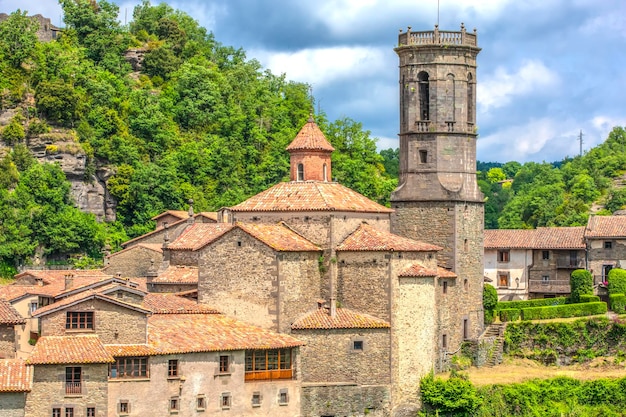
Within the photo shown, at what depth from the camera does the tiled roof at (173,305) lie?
5919cm

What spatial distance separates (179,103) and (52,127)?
55.1ft

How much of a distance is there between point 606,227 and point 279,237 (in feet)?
96.1

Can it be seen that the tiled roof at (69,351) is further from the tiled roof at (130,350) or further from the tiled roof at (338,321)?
the tiled roof at (338,321)

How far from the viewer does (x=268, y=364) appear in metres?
58.5

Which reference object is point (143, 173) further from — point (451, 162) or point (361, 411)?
point (361, 411)

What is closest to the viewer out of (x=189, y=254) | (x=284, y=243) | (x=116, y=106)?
(x=284, y=243)

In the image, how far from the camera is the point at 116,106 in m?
110

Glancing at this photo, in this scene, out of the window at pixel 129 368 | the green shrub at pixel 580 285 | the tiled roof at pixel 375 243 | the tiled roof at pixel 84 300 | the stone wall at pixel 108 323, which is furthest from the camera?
the green shrub at pixel 580 285

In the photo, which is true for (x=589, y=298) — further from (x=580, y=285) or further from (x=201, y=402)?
(x=201, y=402)

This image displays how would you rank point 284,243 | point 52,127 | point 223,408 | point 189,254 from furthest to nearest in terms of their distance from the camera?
point 52,127, point 189,254, point 284,243, point 223,408

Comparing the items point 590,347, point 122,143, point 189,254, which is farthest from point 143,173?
point 590,347

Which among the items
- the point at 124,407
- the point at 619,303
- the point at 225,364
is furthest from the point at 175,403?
the point at 619,303

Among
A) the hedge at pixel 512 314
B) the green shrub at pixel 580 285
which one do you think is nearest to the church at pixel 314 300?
the hedge at pixel 512 314

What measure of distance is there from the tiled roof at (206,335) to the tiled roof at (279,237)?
395 cm
